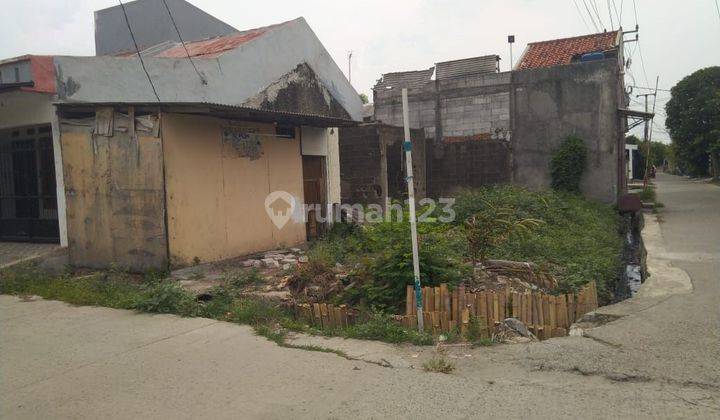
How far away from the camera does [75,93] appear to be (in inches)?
333

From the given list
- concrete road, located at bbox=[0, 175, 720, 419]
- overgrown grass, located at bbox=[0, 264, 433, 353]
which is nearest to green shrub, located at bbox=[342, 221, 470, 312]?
overgrown grass, located at bbox=[0, 264, 433, 353]

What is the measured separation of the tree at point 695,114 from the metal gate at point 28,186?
1392 inches

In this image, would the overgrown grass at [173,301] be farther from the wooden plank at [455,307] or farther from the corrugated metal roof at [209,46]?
the corrugated metal roof at [209,46]

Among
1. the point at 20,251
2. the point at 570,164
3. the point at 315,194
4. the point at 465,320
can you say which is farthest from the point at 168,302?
the point at 570,164

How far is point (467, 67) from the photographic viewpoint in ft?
61.3

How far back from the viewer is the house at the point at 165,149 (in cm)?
826

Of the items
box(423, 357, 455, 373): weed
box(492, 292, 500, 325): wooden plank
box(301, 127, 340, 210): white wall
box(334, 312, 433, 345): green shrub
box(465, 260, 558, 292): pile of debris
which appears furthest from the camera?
box(301, 127, 340, 210): white wall

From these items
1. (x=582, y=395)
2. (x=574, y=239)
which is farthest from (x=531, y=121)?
(x=582, y=395)

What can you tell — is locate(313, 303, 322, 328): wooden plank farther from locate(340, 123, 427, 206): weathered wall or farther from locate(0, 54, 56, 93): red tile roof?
locate(340, 123, 427, 206): weathered wall

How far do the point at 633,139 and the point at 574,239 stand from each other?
1981 inches

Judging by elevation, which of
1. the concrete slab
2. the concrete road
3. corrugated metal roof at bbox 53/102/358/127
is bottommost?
the concrete road

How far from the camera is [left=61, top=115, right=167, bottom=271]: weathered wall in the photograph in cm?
823

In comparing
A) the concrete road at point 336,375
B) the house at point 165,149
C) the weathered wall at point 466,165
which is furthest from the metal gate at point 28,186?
the weathered wall at point 466,165

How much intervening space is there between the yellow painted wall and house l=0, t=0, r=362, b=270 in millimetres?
21
